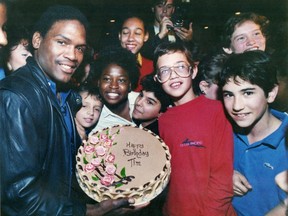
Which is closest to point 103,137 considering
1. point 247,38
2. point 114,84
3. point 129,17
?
point 114,84

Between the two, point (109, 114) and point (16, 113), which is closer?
point (16, 113)

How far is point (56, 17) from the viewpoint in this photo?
154 centimetres

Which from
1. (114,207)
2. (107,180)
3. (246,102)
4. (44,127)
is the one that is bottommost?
(114,207)

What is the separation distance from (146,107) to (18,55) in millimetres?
650

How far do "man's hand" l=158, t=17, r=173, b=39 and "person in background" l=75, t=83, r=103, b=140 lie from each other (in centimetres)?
41

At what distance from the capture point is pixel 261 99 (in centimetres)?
151

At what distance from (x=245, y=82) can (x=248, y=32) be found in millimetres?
252

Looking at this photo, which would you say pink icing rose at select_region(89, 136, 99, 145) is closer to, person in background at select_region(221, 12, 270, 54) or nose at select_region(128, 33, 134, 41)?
nose at select_region(128, 33, 134, 41)

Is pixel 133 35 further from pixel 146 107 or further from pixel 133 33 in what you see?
pixel 146 107

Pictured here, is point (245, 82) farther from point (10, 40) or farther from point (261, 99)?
point (10, 40)

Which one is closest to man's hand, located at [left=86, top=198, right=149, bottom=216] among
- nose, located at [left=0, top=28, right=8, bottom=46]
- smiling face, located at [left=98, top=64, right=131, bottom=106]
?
smiling face, located at [left=98, top=64, right=131, bottom=106]

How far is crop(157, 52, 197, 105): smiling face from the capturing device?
1.54m

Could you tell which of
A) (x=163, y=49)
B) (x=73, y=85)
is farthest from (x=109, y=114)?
(x=163, y=49)

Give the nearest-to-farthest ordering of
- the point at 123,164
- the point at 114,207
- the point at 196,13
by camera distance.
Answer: the point at 114,207 → the point at 123,164 → the point at 196,13
